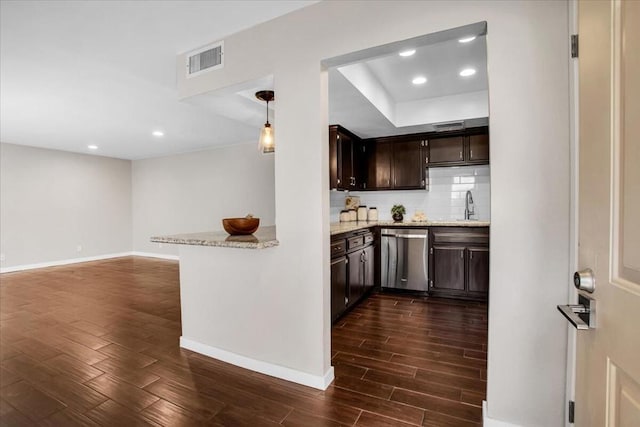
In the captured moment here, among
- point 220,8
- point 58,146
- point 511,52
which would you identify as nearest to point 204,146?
point 58,146

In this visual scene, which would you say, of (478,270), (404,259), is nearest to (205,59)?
(404,259)

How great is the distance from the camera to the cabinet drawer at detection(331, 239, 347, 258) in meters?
2.94

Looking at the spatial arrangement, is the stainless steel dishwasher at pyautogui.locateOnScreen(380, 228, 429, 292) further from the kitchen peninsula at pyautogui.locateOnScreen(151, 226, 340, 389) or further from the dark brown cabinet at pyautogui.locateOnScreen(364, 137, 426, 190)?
the kitchen peninsula at pyautogui.locateOnScreen(151, 226, 340, 389)

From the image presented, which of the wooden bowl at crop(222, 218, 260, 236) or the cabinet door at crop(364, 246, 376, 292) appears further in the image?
the cabinet door at crop(364, 246, 376, 292)

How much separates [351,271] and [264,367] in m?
1.51

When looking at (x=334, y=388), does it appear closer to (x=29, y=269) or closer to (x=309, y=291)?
(x=309, y=291)

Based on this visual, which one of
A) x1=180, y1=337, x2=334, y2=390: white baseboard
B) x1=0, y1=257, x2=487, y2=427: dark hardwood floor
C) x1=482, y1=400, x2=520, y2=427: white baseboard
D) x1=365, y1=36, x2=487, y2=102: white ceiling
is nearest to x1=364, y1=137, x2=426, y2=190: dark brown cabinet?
x1=365, y1=36, x2=487, y2=102: white ceiling

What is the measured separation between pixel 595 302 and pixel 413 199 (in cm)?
400

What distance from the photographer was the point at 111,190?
7402 mm

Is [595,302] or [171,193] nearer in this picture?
[595,302]

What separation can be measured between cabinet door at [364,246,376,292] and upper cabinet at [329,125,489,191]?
927 millimetres

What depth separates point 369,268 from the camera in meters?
3.96

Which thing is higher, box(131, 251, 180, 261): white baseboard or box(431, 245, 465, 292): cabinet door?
box(431, 245, 465, 292): cabinet door

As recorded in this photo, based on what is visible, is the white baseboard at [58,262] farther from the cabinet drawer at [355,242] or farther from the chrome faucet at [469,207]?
the chrome faucet at [469,207]
